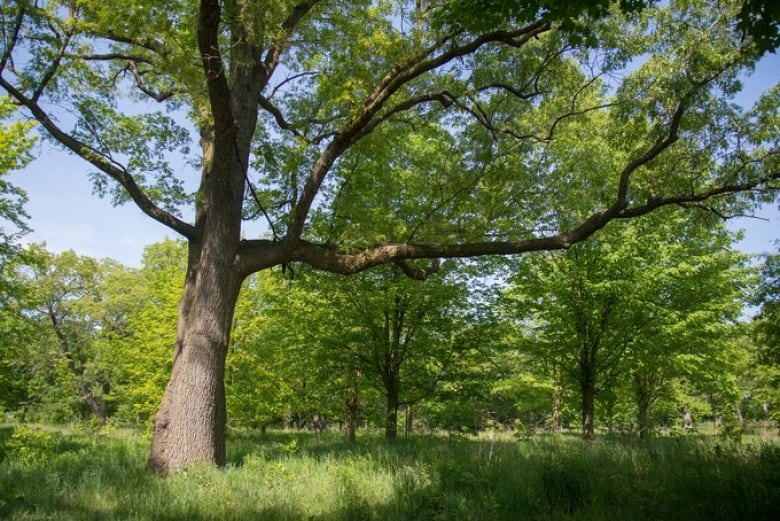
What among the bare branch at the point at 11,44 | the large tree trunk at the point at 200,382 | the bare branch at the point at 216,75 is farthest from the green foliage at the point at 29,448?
the bare branch at the point at 11,44

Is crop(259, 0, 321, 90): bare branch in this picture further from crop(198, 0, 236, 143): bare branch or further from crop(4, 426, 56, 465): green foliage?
crop(4, 426, 56, 465): green foliage

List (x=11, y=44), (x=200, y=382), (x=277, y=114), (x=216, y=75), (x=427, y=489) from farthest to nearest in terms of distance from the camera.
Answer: (x=277, y=114) < (x=11, y=44) < (x=200, y=382) < (x=216, y=75) < (x=427, y=489)

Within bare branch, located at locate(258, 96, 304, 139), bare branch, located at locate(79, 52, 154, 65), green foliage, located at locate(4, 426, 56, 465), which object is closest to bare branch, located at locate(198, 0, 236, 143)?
bare branch, located at locate(258, 96, 304, 139)

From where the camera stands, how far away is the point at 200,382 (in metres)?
7.61

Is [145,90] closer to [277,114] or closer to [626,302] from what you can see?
[277,114]

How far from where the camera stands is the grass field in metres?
4.58

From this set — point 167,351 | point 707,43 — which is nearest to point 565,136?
point 707,43

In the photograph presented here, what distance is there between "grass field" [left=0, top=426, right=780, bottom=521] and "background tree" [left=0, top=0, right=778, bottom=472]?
1.47 metres

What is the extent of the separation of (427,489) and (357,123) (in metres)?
5.82

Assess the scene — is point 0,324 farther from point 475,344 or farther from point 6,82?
point 475,344

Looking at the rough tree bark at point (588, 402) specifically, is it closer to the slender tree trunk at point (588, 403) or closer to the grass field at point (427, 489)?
the slender tree trunk at point (588, 403)

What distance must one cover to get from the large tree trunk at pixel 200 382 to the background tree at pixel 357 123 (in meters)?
0.03

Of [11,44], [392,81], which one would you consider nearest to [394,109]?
[392,81]

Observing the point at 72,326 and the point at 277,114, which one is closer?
the point at 277,114
